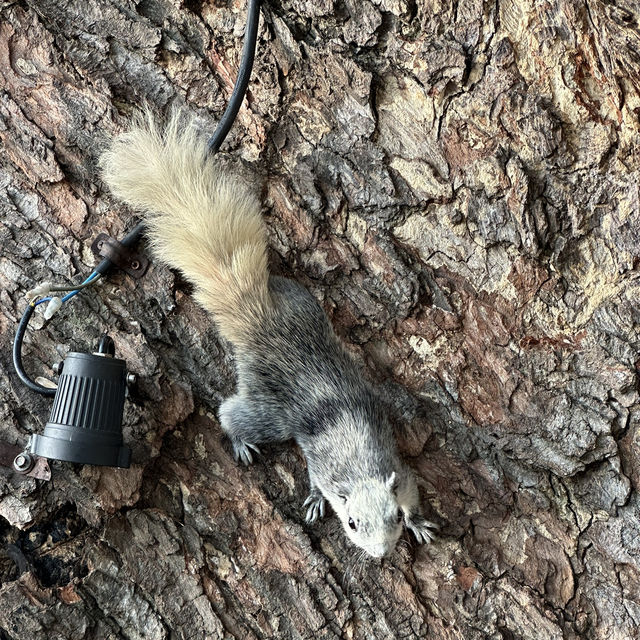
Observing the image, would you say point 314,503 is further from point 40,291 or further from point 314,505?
point 40,291

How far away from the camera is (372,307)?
241 centimetres

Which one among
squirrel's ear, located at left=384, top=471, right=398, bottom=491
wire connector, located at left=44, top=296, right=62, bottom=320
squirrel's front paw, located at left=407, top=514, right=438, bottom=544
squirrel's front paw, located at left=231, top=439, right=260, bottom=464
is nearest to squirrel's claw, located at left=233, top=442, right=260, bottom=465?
squirrel's front paw, located at left=231, top=439, right=260, bottom=464

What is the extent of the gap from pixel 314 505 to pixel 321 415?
36 cm

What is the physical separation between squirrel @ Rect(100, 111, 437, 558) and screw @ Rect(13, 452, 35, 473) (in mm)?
629

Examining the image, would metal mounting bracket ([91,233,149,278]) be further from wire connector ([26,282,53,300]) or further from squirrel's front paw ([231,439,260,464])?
squirrel's front paw ([231,439,260,464])

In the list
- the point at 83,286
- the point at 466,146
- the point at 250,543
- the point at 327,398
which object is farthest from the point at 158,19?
the point at 250,543

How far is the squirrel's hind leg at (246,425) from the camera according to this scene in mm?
2309

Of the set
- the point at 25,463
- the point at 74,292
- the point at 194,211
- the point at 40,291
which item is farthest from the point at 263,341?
the point at 25,463

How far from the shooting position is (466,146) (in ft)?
7.30

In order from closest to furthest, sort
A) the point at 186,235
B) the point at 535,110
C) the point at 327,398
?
the point at 535,110 < the point at 186,235 < the point at 327,398

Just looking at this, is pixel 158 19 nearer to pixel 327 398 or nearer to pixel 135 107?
pixel 135 107

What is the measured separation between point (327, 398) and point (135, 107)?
1308mm

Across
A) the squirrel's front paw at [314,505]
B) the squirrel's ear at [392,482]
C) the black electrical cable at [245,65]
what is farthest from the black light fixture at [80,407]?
the squirrel's ear at [392,482]

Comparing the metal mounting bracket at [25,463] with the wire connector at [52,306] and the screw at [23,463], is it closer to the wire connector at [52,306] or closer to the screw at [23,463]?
the screw at [23,463]
